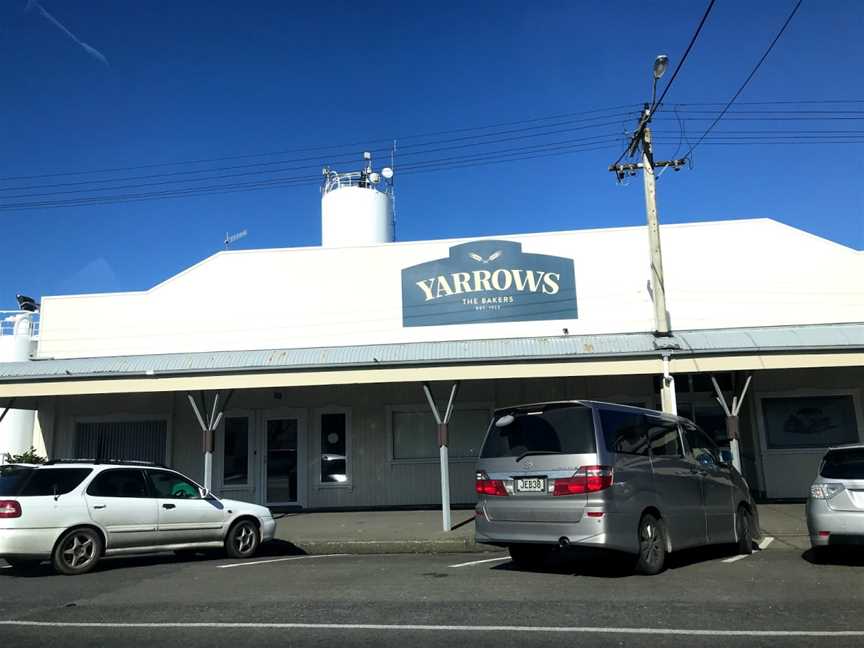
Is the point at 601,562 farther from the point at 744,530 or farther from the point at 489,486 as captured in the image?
the point at 744,530

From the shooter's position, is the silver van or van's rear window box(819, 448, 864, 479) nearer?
the silver van

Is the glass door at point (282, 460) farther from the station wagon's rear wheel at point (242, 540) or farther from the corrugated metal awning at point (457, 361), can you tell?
the station wagon's rear wheel at point (242, 540)

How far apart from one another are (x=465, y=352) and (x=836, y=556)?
7457 mm

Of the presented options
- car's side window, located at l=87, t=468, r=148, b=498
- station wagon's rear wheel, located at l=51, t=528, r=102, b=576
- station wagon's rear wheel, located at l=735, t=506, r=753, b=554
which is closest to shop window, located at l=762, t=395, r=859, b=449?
station wagon's rear wheel, located at l=735, t=506, r=753, b=554

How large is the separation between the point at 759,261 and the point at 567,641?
47.4 feet

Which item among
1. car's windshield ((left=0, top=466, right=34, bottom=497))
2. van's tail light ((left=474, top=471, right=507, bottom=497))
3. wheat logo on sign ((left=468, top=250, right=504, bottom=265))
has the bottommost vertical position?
van's tail light ((left=474, top=471, right=507, bottom=497))

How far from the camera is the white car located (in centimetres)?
922

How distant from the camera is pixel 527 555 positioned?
902 cm

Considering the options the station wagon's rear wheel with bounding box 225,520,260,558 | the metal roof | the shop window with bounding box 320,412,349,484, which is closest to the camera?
the station wagon's rear wheel with bounding box 225,520,260,558

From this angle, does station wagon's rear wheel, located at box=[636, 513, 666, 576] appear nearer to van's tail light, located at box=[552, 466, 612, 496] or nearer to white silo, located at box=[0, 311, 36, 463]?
van's tail light, located at box=[552, 466, 612, 496]

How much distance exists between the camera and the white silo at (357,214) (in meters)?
25.7

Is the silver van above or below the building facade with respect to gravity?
below

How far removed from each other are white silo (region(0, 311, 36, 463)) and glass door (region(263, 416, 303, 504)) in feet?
22.3

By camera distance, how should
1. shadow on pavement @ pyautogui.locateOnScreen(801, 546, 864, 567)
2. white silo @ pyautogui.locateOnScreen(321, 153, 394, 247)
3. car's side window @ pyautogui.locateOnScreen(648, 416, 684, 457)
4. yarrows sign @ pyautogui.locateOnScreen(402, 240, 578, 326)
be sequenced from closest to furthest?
car's side window @ pyautogui.locateOnScreen(648, 416, 684, 457), shadow on pavement @ pyautogui.locateOnScreen(801, 546, 864, 567), yarrows sign @ pyautogui.locateOnScreen(402, 240, 578, 326), white silo @ pyautogui.locateOnScreen(321, 153, 394, 247)
